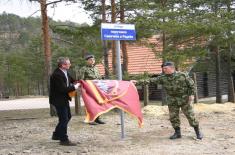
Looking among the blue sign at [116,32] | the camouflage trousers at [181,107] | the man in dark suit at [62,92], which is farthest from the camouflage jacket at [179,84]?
the man in dark suit at [62,92]

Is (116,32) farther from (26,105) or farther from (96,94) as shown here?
(26,105)

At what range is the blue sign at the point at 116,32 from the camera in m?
9.15

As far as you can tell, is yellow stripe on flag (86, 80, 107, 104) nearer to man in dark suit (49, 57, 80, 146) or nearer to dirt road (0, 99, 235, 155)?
man in dark suit (49, 57, 80, 146)

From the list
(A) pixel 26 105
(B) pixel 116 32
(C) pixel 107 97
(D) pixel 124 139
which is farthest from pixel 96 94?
(A) pixel 26 105

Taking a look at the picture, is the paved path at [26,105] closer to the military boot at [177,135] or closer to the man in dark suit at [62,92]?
the military boot at [177,135]

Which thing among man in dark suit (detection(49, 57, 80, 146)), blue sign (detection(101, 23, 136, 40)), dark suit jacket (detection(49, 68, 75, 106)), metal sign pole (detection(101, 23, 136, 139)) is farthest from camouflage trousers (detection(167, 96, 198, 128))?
dark suit jacket (detection(49, 68, 75, 106))

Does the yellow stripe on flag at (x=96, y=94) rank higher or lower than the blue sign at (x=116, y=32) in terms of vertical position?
lower

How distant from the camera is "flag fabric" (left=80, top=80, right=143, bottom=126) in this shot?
8.98 metres

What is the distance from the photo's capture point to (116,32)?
9352mm

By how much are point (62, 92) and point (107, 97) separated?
943 mm

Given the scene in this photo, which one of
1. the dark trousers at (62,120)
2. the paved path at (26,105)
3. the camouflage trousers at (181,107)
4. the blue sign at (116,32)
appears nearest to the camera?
the dark trousers at (62,120)

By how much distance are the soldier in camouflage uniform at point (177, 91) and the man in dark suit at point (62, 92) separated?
72.4 inches

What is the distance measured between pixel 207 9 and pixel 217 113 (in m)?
8.93

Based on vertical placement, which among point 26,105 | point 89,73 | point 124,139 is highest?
point 89,73
